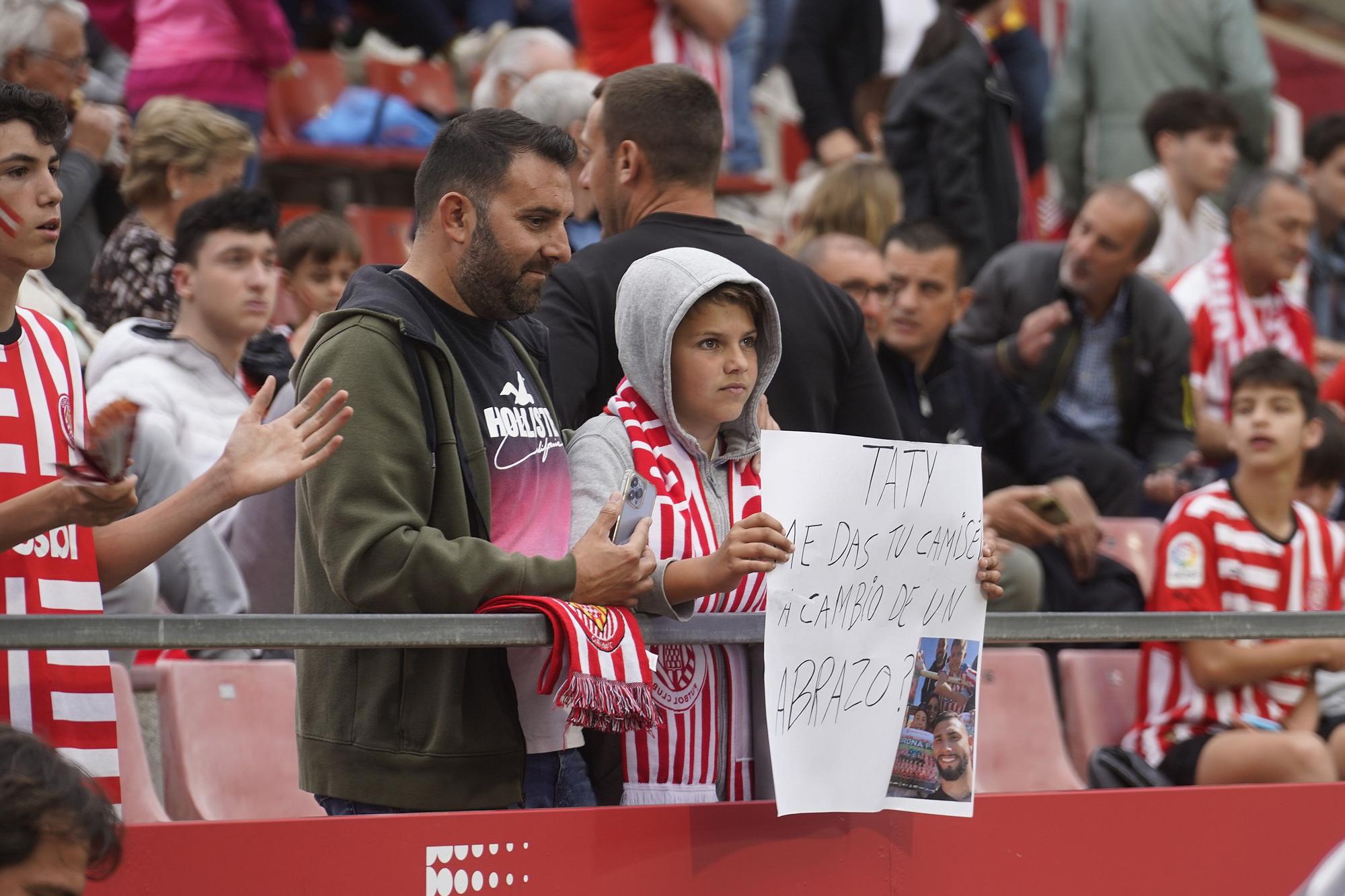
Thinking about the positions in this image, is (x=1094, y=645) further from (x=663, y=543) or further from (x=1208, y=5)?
(x=1208, y=5)

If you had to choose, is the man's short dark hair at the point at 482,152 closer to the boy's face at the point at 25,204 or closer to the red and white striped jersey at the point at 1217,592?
the boy's face at the point at 25,204

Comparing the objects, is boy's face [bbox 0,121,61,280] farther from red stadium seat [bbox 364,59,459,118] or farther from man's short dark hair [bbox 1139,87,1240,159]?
red stadium seat [bbox 364,59,459,118]

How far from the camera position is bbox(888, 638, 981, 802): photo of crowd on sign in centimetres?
312

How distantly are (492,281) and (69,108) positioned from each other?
354 centimetres

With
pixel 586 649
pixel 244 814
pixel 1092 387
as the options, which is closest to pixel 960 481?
pixel 586 649

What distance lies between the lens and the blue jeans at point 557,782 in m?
3.10

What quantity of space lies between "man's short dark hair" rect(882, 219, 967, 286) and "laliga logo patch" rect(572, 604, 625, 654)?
10.6 ft

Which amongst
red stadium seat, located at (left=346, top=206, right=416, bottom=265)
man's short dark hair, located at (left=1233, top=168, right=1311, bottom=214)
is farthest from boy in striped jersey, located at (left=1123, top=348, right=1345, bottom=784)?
red stadium seat, located at (left=346, top=206, right=416, bottom=265)

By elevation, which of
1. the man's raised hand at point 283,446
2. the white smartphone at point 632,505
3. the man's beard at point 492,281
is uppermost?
the man's beard at point 492,281

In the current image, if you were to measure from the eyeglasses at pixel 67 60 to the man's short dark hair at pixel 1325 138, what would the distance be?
5.97 m

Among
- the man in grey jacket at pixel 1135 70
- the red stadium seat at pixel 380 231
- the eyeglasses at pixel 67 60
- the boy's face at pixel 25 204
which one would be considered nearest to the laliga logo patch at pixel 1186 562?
the boy's face at pixel 25 204

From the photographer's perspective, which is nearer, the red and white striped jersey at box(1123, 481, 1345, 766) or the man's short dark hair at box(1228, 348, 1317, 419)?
the red and white striped jersey at box(1123, 481, 1345, 766)

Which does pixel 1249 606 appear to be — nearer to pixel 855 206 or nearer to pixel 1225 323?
pixel 855 206

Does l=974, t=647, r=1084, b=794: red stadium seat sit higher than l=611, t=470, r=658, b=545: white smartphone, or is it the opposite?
l=611, t=470, r=658, b=545: white smartphone
